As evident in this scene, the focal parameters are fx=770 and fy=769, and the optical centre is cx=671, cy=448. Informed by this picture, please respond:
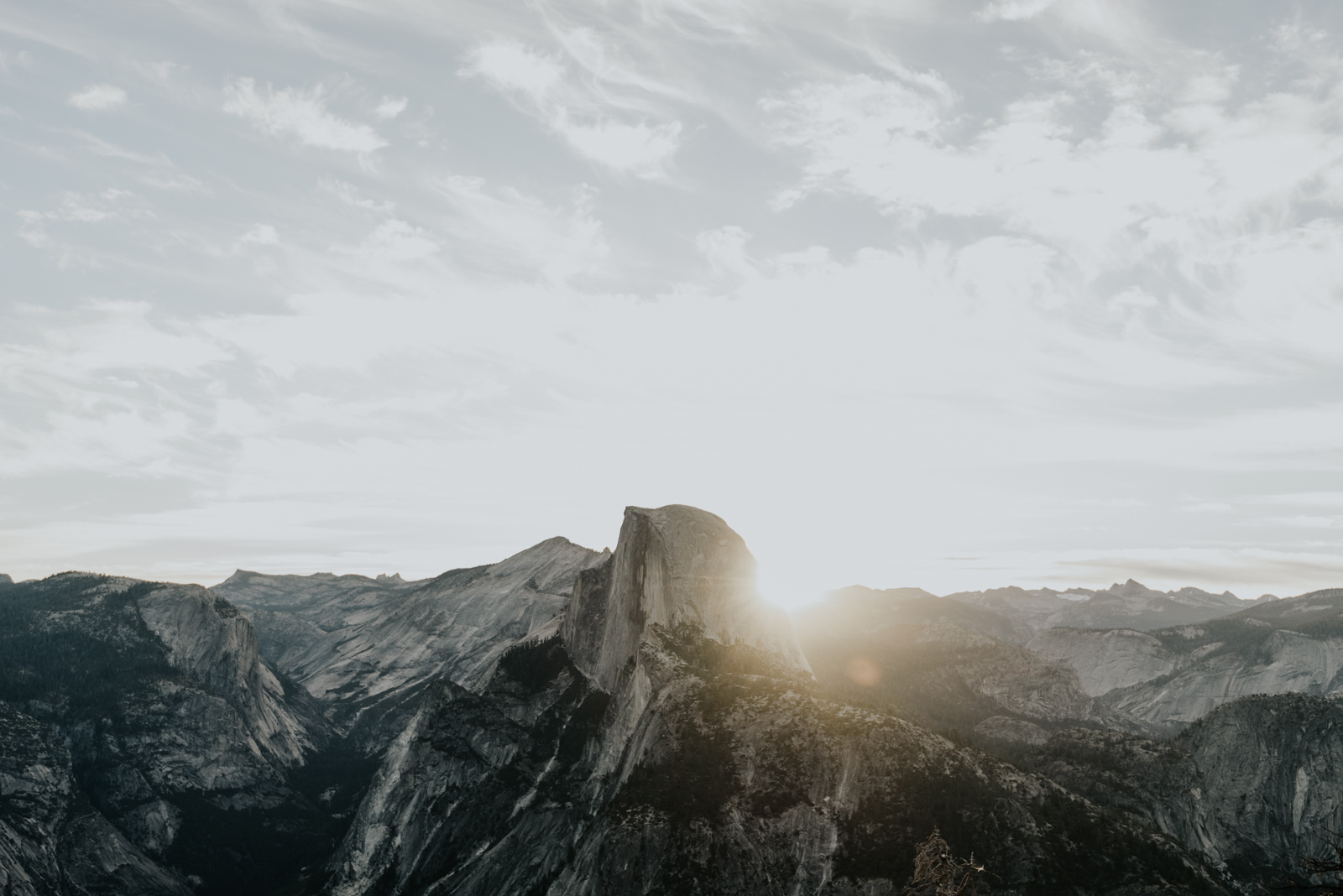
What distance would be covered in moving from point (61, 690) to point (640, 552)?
17037 cm

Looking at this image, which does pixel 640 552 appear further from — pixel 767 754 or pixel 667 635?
pixel 767 754

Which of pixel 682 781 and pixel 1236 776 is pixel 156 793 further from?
pixel 1236 776

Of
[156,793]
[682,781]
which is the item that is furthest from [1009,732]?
[156,793]

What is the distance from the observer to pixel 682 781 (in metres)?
79.1

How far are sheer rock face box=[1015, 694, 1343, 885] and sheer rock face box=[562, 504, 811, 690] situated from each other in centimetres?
4443

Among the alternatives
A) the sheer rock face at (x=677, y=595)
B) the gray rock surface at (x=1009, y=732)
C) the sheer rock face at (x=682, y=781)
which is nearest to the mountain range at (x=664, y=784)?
the sheer rock face at (x=682, y=781)

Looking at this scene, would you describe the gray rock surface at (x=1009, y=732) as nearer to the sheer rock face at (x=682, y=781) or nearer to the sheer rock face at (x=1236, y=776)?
the sheer rock face at (x=1236, y=776)

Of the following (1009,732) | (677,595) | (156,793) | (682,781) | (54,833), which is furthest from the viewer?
(156,793)

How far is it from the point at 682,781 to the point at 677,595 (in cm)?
3798

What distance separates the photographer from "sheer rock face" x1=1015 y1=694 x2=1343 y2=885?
Answer: 109062mm

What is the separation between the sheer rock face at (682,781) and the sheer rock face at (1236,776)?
41518 millimetres

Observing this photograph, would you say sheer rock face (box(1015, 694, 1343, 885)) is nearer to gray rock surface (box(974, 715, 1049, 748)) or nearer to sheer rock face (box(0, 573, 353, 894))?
gray rock surface (box(974, 715, 1049, 748))

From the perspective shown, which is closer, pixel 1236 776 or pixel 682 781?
pixel 682 781

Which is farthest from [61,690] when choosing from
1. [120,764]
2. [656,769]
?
[656,769]
